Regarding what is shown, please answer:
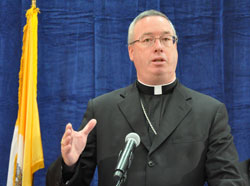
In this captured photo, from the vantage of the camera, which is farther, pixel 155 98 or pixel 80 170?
pixel 155 98

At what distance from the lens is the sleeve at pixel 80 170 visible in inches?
69.4

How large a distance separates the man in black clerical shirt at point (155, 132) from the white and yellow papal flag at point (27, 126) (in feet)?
3.64

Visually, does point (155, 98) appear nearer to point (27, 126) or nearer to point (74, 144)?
point (74, 144)

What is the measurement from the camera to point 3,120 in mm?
3504

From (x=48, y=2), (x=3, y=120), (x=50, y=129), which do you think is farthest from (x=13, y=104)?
(x=48, y=2)

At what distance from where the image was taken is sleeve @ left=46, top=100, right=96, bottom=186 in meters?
1.76

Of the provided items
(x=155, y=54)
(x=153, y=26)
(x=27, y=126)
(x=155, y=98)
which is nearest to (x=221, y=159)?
(x=155, y=98)

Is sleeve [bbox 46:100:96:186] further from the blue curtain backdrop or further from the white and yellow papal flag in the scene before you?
the blue curtain backdrop

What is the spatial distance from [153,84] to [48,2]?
192cm

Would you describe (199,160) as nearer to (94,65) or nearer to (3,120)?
(94,65)

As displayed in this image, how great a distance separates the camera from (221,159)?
1733mm

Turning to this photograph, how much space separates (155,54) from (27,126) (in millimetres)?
1569

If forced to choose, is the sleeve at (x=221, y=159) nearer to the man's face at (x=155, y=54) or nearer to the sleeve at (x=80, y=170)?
the man's face at (x=155, y=54)

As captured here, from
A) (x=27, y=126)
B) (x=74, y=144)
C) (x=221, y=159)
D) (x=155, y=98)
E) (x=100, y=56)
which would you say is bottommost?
(x=27, y=126)
